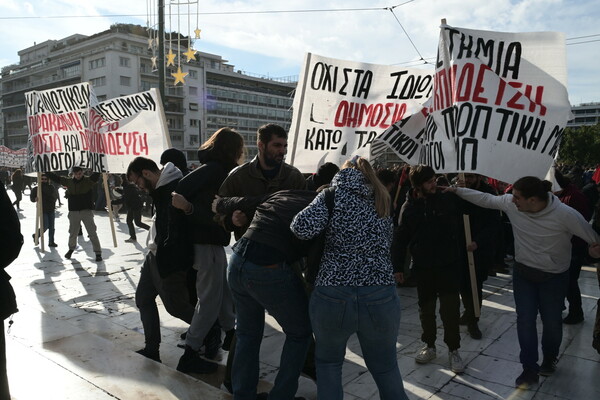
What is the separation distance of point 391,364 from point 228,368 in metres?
1.41

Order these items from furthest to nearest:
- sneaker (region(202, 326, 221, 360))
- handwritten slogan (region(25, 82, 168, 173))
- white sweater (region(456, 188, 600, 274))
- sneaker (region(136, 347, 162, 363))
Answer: handwritten slogan (region(25, 82, 168, 173)) < sneaker (region(202, 326, 221, 360)) < sneaker (region(136, 347, 162, 363)) < white sweater (region(456, 188, 600, 274))

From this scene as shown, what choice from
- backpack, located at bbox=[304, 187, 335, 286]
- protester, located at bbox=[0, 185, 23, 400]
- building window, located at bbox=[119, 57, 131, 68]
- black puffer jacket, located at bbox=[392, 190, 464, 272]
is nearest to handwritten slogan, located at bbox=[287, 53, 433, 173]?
black puffer jacket, located at bbox=[392, 190, 464, 272]

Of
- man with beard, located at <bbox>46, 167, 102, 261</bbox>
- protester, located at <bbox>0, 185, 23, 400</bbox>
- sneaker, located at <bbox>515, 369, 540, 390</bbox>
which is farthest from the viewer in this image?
man with beard, located at <bbox>46, 167, 102, 261</bbox>

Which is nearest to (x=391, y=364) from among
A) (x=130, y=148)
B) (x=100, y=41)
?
(x=130, y=148)

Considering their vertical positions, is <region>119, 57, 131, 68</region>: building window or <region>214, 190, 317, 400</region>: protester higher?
<region>119, 57, 131, 68</region>: building window

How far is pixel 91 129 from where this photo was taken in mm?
8641

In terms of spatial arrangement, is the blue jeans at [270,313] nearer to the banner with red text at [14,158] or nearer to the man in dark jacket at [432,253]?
the man in dark jacket at [432,253]

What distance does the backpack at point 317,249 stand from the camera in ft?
8.32

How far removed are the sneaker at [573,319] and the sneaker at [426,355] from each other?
208 cm

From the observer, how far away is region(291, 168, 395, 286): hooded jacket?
2500mm

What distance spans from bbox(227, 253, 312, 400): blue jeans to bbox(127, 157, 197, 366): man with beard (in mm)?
998

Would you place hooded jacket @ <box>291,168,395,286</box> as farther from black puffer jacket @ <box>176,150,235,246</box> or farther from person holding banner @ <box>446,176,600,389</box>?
person holding banner @ <box>446,176,600,389</box>

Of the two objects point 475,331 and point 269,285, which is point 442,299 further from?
point 269,285

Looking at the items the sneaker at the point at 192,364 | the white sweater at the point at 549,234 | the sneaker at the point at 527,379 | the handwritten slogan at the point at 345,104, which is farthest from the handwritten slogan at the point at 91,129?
the sneaker at the point at 527,379
